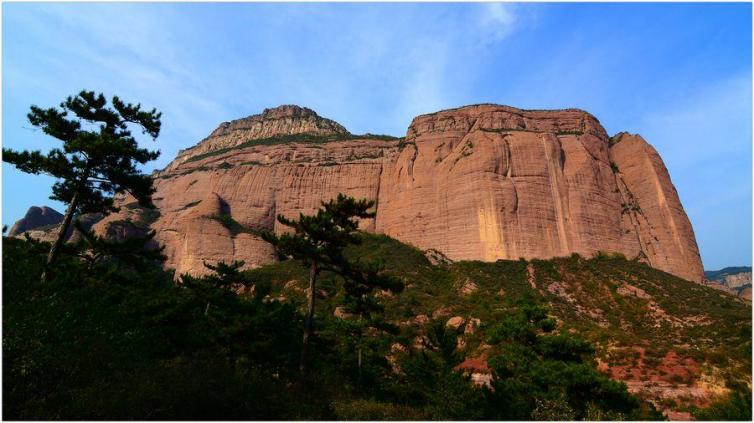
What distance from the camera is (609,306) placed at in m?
46.2

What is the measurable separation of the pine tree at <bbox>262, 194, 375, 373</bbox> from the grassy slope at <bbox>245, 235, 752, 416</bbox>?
45.3 ft

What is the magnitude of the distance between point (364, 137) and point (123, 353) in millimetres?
87460

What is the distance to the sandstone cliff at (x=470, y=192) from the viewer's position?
60656mm

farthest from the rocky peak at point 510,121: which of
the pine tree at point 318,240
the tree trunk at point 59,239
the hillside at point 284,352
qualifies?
the tree trunk at point 59,239

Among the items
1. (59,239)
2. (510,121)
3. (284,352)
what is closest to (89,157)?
(59,239)

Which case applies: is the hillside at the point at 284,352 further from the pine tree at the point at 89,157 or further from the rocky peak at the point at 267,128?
the rocky peak at the point at 267,128

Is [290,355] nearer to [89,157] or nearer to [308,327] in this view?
[308,327]

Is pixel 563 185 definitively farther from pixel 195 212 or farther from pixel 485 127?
pixel 195 212

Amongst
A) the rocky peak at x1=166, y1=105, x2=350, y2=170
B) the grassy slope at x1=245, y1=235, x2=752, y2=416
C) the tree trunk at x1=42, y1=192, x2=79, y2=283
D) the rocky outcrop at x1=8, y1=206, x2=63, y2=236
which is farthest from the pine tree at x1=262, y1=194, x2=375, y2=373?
the rocky outcrop at x1=8, y1=206, x2=63, y2=236

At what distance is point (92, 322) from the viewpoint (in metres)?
11.3

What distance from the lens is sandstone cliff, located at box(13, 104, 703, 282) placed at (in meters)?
60.7

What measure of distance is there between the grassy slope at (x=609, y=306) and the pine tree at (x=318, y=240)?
1380 cm

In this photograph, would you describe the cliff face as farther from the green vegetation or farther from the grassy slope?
the green vegetation

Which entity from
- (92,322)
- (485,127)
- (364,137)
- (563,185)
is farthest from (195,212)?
(92,322)
